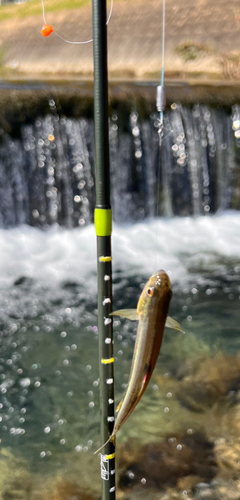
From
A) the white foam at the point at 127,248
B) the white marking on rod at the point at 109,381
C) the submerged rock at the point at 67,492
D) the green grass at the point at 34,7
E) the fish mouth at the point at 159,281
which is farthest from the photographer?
the green grass at the point at 34,7

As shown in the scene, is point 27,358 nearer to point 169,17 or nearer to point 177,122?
point 177,122

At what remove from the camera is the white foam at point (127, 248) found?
7203mm

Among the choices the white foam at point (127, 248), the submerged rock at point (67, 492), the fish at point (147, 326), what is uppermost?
the fish at point (147, 326)

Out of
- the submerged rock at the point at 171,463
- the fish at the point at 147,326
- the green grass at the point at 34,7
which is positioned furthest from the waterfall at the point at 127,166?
the green grass at the point at 34,7

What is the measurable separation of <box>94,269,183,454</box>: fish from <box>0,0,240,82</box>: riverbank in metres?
11.1

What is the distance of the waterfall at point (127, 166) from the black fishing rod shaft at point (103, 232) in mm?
7140

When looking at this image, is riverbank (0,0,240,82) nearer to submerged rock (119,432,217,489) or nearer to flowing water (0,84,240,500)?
flowing water (0,84,240,500)

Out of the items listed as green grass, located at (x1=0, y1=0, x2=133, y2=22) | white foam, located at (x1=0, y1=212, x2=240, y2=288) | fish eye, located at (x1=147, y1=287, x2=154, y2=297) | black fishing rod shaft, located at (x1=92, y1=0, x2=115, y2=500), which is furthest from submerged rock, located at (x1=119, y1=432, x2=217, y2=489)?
green grass, located at (x1=0, y1=0, x2=133, y2=22)

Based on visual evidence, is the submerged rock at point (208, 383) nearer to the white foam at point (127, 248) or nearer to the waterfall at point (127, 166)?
the white foam at point (127, 248)

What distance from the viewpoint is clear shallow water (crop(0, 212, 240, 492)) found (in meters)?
3.51

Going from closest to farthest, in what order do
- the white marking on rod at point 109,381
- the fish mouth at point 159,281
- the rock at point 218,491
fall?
the fish mouth at point 159,281 → the white marking on rod at point 109,381 → the rock at point 218,491

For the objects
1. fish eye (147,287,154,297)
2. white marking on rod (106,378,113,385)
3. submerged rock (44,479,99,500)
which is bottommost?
submerged rock (44,479,99,500)

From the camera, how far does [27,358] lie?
4727 millimetres

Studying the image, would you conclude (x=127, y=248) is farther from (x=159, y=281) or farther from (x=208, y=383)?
(x=159, y=281)
